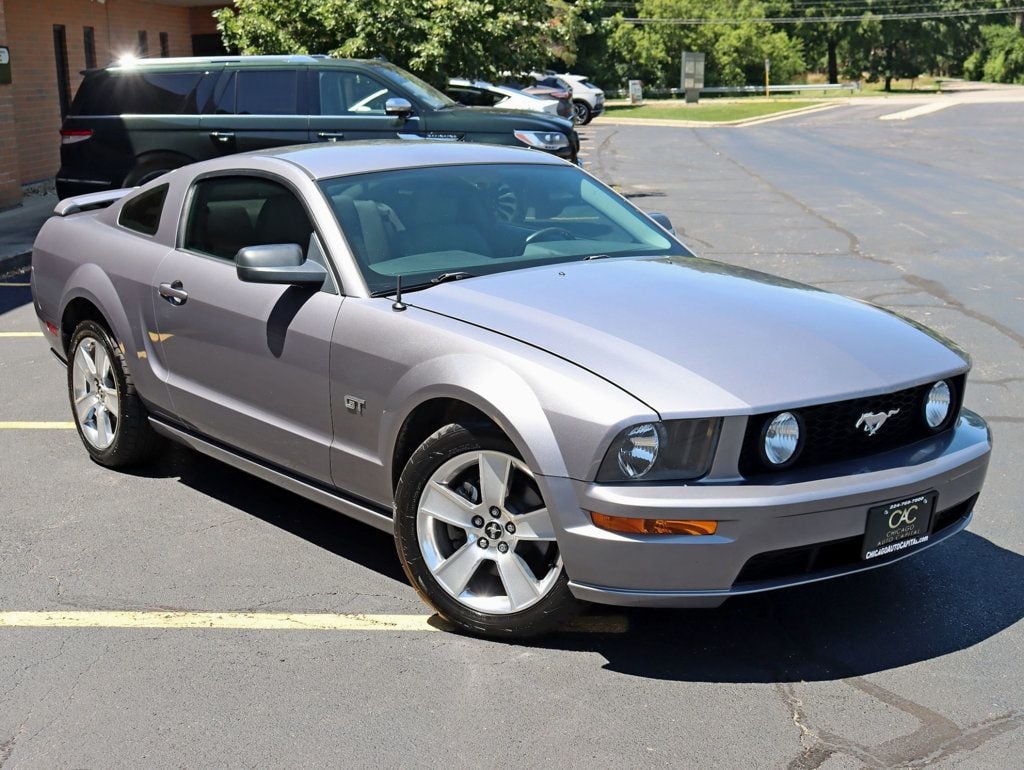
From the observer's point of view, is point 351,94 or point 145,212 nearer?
point 145,212

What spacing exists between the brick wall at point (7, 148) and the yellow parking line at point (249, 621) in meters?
13.0

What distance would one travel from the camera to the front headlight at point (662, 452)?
12.2 feet

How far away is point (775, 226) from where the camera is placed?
48.8 feet

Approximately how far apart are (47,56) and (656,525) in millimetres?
18605

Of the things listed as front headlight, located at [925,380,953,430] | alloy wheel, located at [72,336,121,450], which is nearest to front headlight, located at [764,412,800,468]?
front headlight, located at [925,380,953,430]

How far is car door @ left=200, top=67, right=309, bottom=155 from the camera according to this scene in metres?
13.2

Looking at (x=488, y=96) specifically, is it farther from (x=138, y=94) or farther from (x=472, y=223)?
(x=472, y=223)

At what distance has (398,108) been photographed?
12.9 meters

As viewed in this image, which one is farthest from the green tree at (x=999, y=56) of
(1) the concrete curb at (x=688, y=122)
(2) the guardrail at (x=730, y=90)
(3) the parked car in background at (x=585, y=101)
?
(3) the parked car in background at (x=585, y=101)

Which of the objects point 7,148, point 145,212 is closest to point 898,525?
point 145,212

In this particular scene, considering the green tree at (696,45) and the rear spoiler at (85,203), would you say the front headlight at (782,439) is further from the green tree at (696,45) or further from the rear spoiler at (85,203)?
the green tree at (696,45)

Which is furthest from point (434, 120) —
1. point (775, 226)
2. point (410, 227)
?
point (410, 227)

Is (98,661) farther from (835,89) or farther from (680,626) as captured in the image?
(835,89)

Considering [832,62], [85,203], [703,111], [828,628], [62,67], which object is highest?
[832,62]
